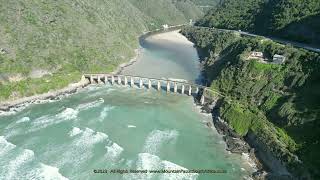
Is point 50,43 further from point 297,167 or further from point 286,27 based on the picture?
point 297,167

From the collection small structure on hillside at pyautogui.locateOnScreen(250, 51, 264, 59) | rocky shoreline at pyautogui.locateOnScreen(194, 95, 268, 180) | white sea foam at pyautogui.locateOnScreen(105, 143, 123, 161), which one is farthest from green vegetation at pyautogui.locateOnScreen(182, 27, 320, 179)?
white sea foam at pyautogui.locateOnScreen(105, 143, 123, 161)

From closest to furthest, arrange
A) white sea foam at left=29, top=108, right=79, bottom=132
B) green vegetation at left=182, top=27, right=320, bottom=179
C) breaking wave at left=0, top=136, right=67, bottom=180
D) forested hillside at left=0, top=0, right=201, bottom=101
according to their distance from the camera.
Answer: breaking wave at left=0, top=136, right=67, bottom=180 < green vegetation at left=182, top=27, right=320, bottom=179 < white sea foam at left=29, top=108, right=79, bottom=132 < forested hillside at left=0, top=0, right=201, bottom=101

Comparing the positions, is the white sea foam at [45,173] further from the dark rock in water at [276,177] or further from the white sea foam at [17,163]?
the dark rock in water at [276,177]

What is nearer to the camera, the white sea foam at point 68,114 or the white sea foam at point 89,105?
the white sea foam at point 68,114

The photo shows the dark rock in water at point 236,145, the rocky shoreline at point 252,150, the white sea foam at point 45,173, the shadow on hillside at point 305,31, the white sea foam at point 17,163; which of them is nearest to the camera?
the white sea foam at point 45,173

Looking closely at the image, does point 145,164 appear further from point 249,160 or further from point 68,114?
point 68,114

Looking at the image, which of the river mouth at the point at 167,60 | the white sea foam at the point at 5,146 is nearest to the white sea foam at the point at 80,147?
the white sea foam at the point at 5,146

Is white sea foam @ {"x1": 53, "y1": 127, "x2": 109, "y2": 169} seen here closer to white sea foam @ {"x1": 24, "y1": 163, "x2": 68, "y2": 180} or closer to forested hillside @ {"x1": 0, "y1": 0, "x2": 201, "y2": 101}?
white sea foam @ {"x1": 24, "y1": 163, "x2": 68, "y2": 180}

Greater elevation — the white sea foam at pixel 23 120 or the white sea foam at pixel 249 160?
the white sea foam at pixel 23 120

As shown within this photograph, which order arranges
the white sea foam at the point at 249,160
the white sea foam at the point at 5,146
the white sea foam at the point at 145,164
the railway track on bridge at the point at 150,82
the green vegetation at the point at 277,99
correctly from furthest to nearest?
the railway track on bridge at the point at 150,82 → the white sea foam at the point at 5,146 → the white sea foam at the point at 249,160 → the green vegetation at the point at 277,99 → the white sea foam at the point at 145,164
